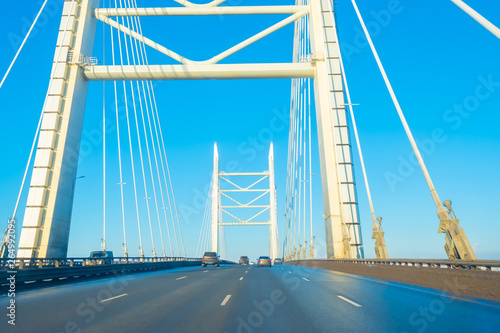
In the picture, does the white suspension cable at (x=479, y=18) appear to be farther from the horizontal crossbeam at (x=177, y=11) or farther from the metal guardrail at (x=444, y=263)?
the horizontal crossbeam at (x=177, y=11)

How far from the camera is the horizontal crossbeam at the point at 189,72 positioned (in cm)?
2305

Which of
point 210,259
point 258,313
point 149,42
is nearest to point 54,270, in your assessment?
point 258,313

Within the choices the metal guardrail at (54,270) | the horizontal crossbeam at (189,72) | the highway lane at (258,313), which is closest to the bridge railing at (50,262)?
the metal guardrail at (54,270)

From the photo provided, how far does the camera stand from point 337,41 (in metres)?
22.8

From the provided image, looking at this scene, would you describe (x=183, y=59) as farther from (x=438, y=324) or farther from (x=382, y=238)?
(x=438, y=324)

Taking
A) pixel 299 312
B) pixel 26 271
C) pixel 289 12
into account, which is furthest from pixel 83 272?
pixel 289 12

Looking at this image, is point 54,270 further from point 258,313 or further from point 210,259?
point 210,259

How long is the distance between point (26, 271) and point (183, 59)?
14868mm

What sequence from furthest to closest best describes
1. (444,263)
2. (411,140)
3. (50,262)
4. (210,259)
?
(210,259)
(50,262)
(411,140)
(444,263)

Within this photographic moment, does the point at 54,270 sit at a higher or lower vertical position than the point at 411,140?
lower

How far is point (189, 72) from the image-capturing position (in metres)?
23.1

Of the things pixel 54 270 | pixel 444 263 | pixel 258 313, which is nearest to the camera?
pixel 258 313

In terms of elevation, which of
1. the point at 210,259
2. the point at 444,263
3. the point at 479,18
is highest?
the point at 479,18

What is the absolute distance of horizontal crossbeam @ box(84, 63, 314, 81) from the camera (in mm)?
23047
